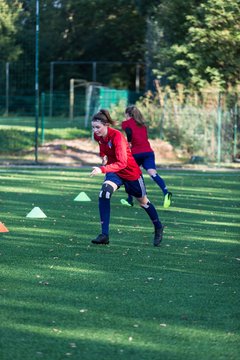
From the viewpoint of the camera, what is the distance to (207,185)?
20.9 meters

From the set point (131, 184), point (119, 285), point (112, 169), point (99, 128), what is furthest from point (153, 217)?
point (119, 285)

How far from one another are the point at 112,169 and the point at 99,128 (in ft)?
1.54

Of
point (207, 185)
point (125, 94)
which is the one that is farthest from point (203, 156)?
point (125, 94)

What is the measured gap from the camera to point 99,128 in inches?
420

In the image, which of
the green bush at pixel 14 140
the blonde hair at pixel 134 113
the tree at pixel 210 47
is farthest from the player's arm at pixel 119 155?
the tree at pixel 210 47

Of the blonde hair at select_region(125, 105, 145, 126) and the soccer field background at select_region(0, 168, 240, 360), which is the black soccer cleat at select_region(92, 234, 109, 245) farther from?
the blonde hair at select_region(125, 105, 145, 126)

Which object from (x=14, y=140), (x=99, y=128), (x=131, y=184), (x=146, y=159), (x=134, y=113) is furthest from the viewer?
(x=14, y=140)

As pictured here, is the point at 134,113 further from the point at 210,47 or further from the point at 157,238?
the point at 210,47

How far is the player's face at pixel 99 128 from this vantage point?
10656 millimetres

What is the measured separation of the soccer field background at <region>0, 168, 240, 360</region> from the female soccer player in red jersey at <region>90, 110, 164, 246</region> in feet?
0.96

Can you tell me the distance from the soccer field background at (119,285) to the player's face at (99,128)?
125 cm

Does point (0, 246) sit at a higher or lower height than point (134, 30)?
lower

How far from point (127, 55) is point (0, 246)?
170 ft

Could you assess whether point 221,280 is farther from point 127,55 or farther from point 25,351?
point 127,55
